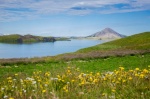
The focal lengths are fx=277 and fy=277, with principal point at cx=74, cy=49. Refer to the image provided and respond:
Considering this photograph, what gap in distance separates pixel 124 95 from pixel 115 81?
1714 mm

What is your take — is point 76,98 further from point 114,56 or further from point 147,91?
point 114,56

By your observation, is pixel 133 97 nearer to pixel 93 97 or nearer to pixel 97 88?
pixel 93 97

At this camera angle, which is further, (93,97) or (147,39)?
(147,39)

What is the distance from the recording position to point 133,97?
8203 mm

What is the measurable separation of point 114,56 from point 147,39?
113ft

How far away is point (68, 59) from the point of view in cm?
3628

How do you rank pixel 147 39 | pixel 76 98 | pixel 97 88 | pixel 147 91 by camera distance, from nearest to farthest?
pixel 76 98 < pixel 147 91 < pixel 97 88 < pixel 147 39

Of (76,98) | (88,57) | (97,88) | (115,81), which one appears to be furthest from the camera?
(88,57)

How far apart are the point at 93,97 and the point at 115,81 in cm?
241

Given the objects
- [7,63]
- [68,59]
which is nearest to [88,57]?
[68,59]

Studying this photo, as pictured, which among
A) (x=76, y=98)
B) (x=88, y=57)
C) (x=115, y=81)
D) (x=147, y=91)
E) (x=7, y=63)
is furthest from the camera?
(x=88, y=57)

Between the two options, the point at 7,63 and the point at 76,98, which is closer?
the point at 76,98

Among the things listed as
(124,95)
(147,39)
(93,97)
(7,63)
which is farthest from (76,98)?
(147,39)

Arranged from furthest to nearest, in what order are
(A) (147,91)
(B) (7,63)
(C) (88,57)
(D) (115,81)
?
(C) (88,57) → (B) (7,63) → (D) (115,81) → (A) (147,91)
